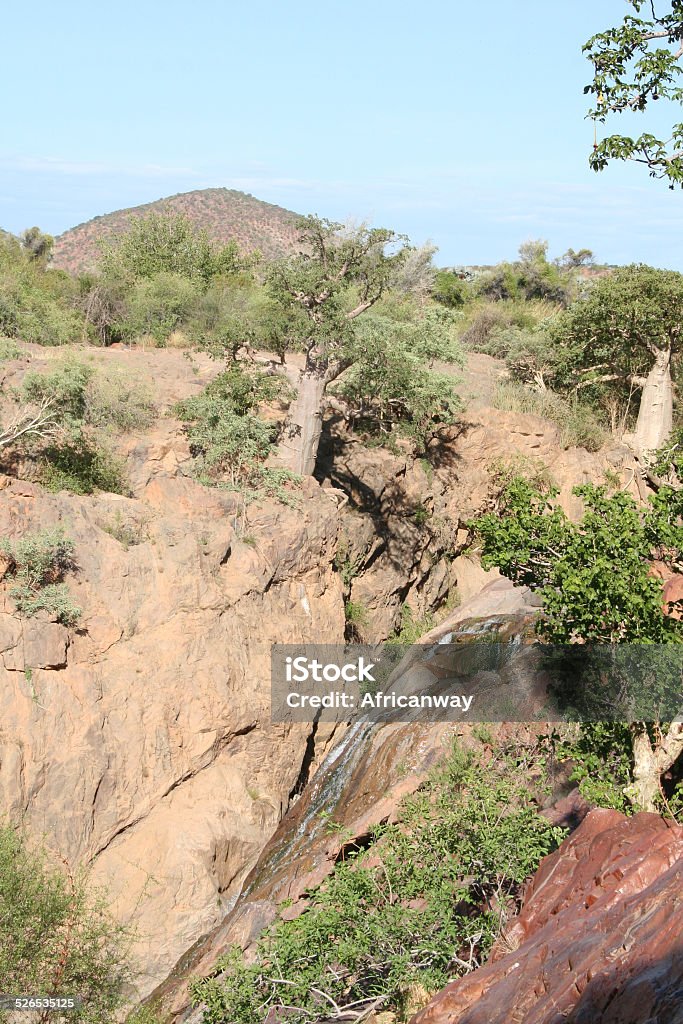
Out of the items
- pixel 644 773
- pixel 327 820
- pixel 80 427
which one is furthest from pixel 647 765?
pixel 80 427

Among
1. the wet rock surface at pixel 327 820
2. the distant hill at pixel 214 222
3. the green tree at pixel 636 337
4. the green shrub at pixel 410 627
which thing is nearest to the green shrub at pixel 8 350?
the green shrub at pixel 410 627

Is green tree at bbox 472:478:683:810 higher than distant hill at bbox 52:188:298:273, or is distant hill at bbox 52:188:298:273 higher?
distant hill at bbox 52:188:298:273

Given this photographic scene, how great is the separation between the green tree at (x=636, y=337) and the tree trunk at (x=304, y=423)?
7546 mm

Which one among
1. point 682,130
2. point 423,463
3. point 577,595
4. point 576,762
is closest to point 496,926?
point 576,762

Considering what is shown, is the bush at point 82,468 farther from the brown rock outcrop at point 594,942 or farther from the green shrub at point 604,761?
the brown rock outcrop at point 594,942

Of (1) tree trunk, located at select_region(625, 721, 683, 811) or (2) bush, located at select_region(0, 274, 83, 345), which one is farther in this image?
(2) bush, located at select_region(0, 274, 83, 345)

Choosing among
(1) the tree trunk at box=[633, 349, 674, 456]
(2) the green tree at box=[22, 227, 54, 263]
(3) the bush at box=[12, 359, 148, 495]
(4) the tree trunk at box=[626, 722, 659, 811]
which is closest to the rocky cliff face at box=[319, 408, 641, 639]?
(1) the tree trunk at box=[633, 349, 674, 456]

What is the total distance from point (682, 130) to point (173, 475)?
849cm

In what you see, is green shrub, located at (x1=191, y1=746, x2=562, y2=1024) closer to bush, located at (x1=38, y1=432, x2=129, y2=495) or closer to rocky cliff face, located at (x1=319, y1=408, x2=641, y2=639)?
bush, located at (x1=38, y1=432, x2=129, y2=495)

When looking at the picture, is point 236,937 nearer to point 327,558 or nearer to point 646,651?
point 646,651

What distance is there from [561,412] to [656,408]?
1954 millimetres

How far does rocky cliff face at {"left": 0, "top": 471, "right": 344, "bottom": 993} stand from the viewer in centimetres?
1091

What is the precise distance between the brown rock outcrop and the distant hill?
45.2 m

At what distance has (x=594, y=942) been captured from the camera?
19.5 ft
